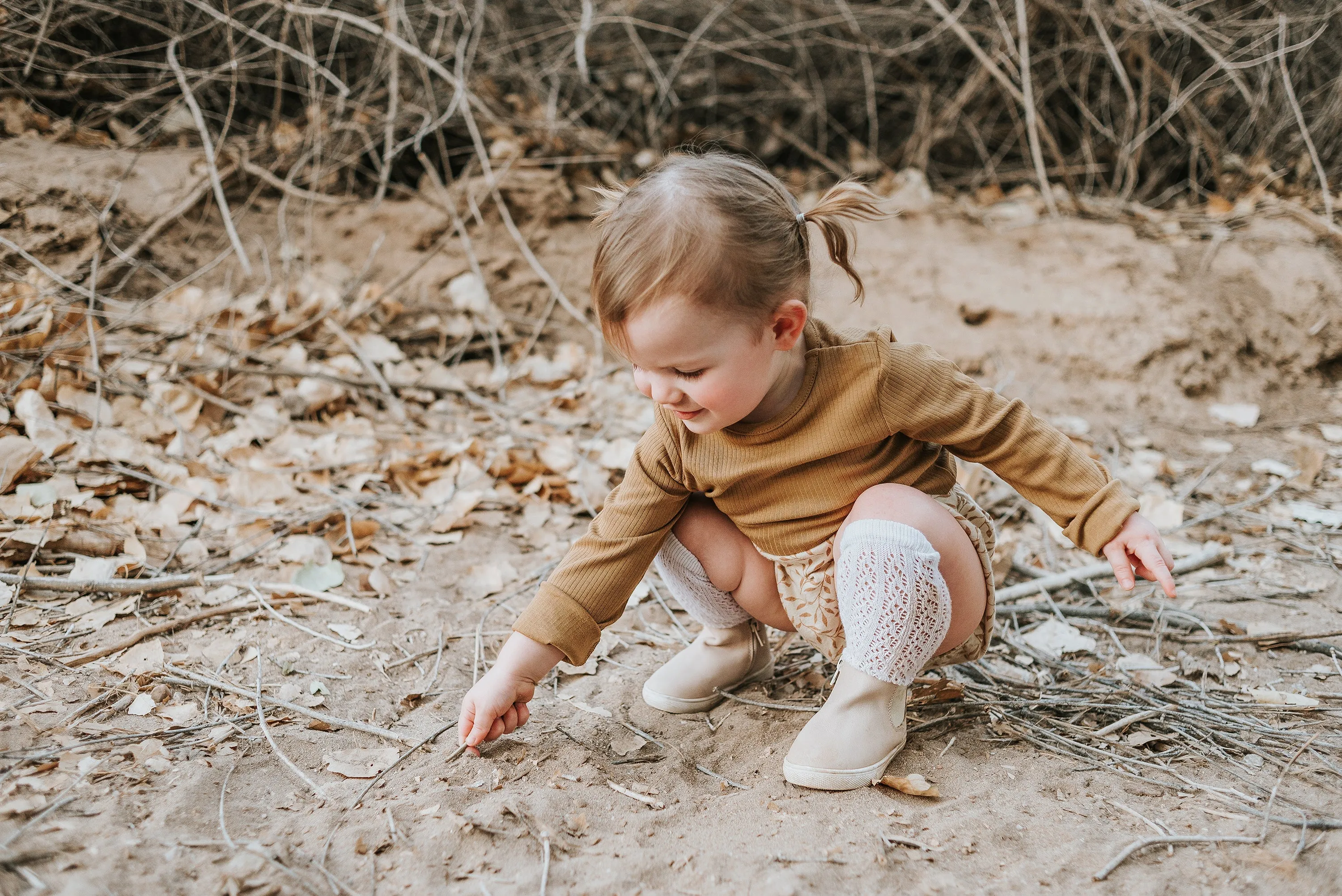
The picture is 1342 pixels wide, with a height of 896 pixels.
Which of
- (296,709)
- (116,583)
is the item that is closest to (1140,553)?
(296,709)

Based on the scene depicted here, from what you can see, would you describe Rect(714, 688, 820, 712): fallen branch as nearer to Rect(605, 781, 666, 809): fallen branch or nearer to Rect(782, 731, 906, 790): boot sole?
Rect(782, 731, 906, 790): boot sole

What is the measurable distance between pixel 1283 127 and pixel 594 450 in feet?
9.99

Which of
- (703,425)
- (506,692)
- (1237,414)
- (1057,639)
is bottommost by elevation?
(1237,414)

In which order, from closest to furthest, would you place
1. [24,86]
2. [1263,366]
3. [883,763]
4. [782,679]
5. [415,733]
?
1. [883,763]
2. [415,733]
3. [782,679]
4. [24,86]
5. [1263,366]

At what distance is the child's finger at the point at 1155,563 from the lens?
137 centimetres

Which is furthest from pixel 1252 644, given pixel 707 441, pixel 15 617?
pixel 15 617

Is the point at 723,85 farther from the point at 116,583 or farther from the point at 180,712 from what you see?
the point at 180,712

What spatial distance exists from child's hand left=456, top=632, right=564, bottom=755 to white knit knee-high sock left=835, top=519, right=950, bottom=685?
1.56 ft

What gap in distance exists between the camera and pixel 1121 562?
4.66 feet

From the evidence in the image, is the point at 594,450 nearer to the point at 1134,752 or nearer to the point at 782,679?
the point at 782,679

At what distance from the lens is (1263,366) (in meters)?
3.31

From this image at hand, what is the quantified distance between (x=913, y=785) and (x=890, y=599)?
11.3 inches

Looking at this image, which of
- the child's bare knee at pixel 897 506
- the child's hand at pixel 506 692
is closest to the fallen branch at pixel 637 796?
the child's hand at pixel 506 692

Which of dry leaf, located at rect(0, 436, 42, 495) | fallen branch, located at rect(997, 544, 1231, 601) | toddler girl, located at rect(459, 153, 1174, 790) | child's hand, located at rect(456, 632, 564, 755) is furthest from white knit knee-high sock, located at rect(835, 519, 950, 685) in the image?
dry leaf, located at rect(0, 436, 42, 495)
